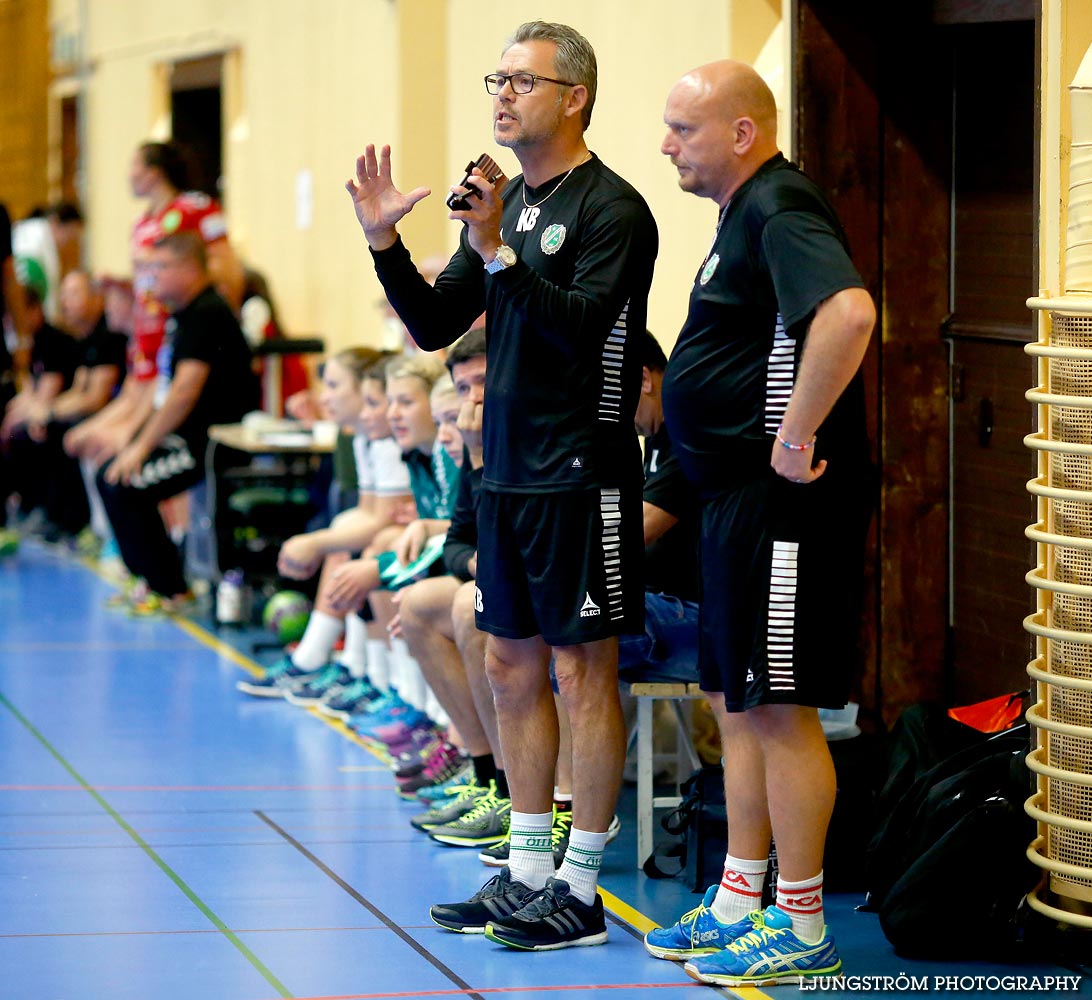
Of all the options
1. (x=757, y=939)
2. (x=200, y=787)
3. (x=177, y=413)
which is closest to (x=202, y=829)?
(x=200, y=787)

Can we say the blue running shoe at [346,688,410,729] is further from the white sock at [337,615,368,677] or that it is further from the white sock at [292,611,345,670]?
the white sock at [292,611,345,670]

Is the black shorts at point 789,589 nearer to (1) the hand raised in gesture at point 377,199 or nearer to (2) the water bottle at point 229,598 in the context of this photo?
(1) the hand raised in gesture at point 377,199

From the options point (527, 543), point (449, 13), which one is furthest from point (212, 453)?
point (527, 543)

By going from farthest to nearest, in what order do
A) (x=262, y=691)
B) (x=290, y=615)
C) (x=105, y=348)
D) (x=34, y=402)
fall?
(x=34, y=402), (x=105, y=348), (x=290, y=615), (x=262, y=691)

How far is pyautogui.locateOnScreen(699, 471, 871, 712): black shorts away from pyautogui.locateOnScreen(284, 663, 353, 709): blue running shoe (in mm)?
3519

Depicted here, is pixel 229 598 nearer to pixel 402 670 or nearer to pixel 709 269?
pixel 402 670

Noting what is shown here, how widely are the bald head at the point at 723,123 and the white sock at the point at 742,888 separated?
4.83 ft

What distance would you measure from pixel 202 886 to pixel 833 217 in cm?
237

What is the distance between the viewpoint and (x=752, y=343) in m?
3.94

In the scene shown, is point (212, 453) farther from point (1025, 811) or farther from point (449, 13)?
point (1025, 811)

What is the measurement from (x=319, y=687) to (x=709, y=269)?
148 inches

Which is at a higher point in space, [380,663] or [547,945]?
[380,663]

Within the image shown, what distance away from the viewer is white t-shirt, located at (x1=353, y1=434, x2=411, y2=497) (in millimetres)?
6730

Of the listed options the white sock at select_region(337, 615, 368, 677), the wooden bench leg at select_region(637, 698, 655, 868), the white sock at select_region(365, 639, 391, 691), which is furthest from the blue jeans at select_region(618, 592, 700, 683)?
the white sock at select_region(337, 615, 368, 677)
